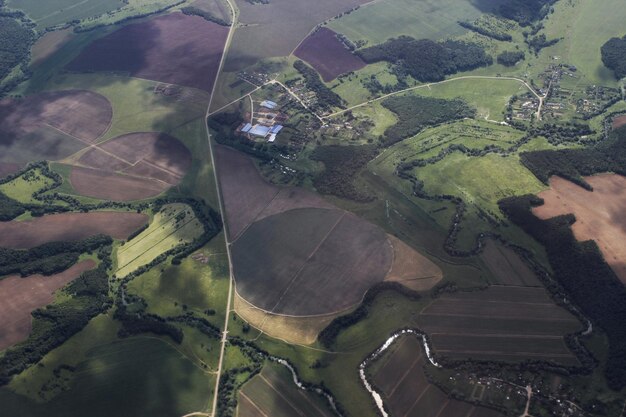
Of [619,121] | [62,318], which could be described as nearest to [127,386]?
[62,318]

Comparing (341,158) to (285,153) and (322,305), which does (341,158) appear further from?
(322,305)

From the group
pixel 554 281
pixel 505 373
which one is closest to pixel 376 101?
pixel 554 281

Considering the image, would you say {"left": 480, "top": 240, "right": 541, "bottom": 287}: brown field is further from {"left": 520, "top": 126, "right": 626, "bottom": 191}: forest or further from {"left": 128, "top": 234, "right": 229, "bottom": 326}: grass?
{"left": 128, "top": 234, "right": 229, "bottom": 326}: grass

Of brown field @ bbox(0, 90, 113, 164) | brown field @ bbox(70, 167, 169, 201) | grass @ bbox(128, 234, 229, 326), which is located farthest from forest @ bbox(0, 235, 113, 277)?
brown field @ bbox(0, 90, 113, 164)

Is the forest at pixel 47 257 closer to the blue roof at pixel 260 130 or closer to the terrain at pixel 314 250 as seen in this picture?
the terrain at pixel 314 250

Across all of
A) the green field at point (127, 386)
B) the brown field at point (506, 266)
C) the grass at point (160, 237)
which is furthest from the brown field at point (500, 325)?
the grass at point (160, 237)

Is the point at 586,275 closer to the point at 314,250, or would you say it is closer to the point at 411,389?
the point at 411,389
